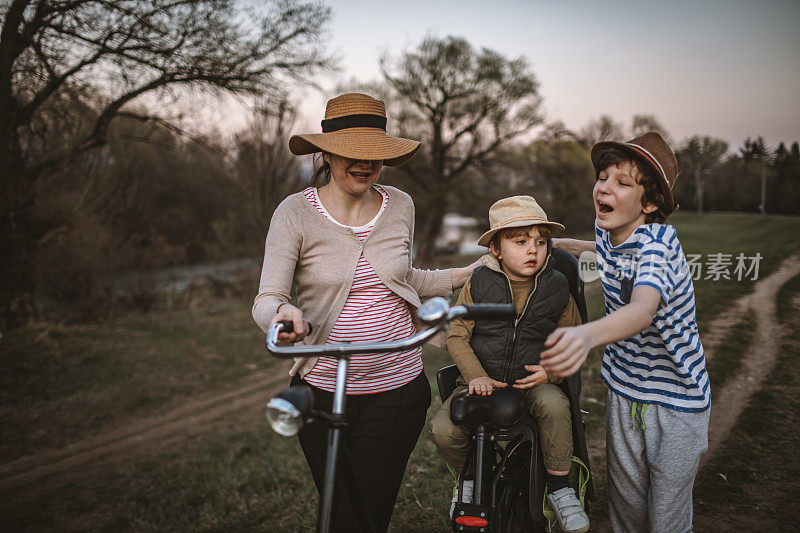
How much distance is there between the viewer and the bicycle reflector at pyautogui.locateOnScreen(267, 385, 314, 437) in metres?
1.38

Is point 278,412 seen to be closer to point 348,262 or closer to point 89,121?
point 348,262

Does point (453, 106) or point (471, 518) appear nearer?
point (471, 518)

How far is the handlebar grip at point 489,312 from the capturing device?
1.70m

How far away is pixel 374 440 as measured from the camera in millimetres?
2131

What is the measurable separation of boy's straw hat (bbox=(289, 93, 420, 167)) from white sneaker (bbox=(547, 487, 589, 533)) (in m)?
1.60

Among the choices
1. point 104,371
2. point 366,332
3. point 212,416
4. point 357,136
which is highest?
point 357,136

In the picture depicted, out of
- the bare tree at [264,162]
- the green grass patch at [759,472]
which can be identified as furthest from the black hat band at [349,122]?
the bare tree at [264,162]

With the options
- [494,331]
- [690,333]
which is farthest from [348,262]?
[690,333]

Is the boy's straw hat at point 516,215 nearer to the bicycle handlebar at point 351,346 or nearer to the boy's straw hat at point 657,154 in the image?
the boy's straw hat at point 657,154

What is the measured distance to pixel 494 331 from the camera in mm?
2291

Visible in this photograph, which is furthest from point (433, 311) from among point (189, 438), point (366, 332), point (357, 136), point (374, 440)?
point (189, 438)

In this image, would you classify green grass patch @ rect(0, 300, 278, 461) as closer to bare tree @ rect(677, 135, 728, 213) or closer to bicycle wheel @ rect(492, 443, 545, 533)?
bicycle wheel @ rect(492, 443, 545, 533)

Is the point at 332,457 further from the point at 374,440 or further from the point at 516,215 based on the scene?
the point at 516,215

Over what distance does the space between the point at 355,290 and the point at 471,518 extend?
1.00m
